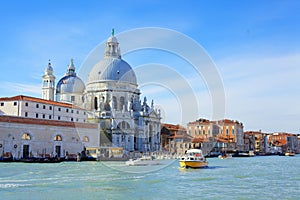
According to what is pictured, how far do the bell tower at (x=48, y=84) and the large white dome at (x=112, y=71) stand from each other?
5.58 m

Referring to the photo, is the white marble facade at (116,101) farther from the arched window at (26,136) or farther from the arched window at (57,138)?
the arched window at (26,136)

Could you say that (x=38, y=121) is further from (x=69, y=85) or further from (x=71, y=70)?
A: (x=71, y=70)

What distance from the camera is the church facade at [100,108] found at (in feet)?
131

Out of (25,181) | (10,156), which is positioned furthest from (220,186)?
(10,156)

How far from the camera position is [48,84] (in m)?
57.2

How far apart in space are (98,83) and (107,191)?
3869 cm

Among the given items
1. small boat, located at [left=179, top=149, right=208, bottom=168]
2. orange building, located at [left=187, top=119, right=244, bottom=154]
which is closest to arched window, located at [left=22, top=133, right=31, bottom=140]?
small boat, located at [left=179, top=149, right=208, bottom=168]

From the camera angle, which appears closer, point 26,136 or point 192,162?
point 192,162

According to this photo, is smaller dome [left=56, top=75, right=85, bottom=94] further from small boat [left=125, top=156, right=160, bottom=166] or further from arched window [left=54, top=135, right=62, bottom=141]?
small boat [left=125, top=156, right=160, bottom=166]

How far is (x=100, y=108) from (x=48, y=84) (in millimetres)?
10562

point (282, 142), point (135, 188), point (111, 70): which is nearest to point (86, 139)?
point (111, 70)

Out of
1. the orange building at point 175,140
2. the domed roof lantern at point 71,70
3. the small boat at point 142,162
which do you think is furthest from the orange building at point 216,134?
the small boat at point 142,162

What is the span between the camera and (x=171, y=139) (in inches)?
2539

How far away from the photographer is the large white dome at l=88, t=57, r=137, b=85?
53.8 meters
